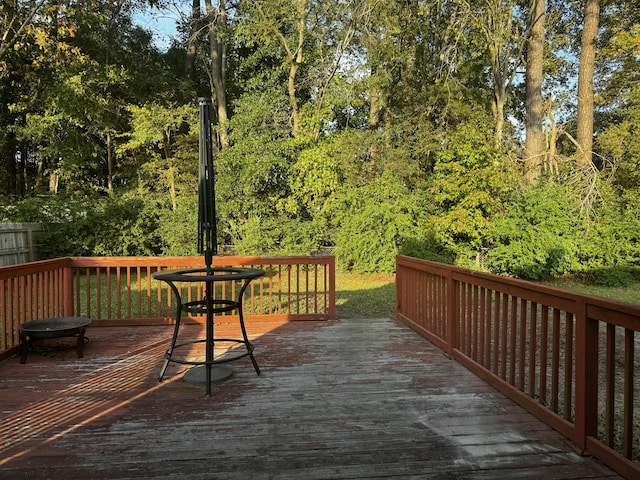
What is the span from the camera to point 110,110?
14352 millimetres

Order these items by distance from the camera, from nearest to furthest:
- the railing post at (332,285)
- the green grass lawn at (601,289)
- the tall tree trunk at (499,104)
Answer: the railing post at (332,285)
the green grass lawn at (601,289)
the tall tree trunk at (499,104)

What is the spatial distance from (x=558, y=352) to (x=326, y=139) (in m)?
11.2

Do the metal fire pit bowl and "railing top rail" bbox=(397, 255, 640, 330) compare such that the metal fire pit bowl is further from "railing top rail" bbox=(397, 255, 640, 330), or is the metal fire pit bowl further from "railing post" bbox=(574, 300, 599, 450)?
"railing post" bbox=(574, 300, 599, 450)

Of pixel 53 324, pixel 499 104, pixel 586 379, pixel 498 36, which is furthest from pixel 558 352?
pixel 499 104

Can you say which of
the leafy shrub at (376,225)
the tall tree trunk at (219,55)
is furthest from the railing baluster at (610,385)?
the tall tree trunk at (219,55)

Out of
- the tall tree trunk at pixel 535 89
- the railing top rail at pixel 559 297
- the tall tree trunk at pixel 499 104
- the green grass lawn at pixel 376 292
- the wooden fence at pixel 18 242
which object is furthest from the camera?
the tall tree trunk at pixel 499 104

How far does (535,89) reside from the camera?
40.0 feet

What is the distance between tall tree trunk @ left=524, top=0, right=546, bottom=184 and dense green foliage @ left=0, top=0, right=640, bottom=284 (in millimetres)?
436

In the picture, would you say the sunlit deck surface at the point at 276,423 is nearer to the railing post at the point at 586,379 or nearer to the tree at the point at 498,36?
the railing post at the point at 586,379

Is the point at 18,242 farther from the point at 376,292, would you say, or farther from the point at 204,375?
the point at 204,375

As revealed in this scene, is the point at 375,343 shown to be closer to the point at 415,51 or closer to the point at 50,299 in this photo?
the point at 50,299

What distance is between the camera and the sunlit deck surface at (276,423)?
7.03 ft

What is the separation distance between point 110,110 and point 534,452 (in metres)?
15.2

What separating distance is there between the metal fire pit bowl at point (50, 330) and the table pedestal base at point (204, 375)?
1.18 m
